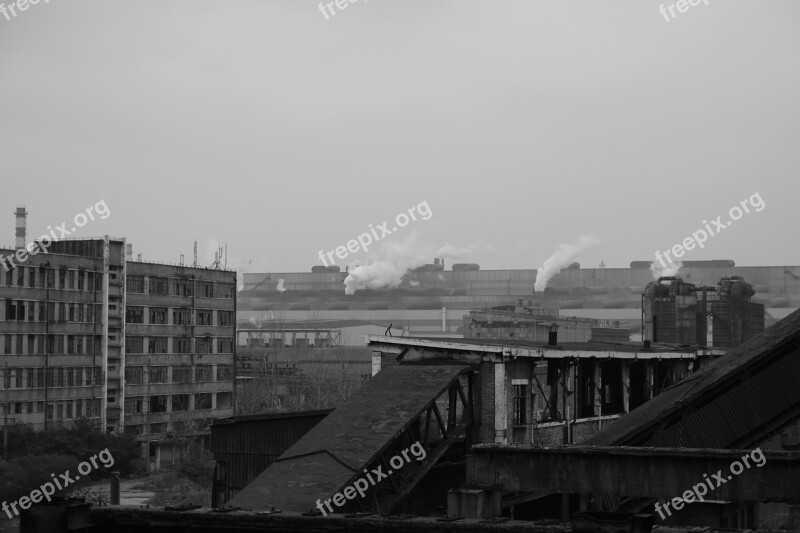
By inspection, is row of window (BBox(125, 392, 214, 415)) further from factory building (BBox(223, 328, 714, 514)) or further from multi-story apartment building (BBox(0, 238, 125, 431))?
factory building (BBox(223, 328, 714, 514))

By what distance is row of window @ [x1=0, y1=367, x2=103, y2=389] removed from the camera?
4622cm

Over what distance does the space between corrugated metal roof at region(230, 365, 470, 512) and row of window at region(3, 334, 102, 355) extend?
99.9 feet

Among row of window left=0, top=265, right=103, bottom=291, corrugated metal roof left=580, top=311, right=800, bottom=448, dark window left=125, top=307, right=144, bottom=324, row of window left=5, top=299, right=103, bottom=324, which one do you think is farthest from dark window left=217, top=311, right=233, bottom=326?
corrugated metal roof left=580, top=311, right=800, bottom=448

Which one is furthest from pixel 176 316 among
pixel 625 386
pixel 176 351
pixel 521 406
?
pixel 521 406

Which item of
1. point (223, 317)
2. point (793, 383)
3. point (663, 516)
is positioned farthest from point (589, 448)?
point (223, 317)

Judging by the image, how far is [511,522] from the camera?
9.41 metres

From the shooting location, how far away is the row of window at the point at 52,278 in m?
46.0

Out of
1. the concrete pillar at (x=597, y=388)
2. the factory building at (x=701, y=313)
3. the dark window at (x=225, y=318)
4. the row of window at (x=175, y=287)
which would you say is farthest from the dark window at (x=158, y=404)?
the concrete pillar at (x=597, y=388)

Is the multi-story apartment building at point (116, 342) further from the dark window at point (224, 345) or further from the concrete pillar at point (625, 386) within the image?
the concrete pillar at point (625, 386)

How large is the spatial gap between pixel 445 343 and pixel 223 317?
39388 mm

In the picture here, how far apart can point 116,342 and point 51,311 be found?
4.88 m

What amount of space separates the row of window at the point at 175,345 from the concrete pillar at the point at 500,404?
117 ft

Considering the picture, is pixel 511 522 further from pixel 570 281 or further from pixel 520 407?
pixel 570 281

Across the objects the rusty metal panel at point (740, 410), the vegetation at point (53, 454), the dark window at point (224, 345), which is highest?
the dark window at point (224, 345)
